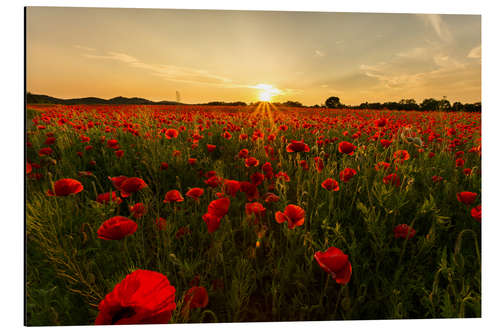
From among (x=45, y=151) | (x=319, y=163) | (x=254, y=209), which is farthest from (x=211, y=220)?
(x=45, y=151)

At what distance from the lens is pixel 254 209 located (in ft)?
3.89

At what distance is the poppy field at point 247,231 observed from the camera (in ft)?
3.58

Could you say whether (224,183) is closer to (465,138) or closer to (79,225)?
(79,225)

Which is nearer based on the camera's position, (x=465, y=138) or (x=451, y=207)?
(x=451, y=207)

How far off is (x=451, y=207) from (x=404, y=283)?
1.99 ft

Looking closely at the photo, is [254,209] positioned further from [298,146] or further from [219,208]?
[298,146]

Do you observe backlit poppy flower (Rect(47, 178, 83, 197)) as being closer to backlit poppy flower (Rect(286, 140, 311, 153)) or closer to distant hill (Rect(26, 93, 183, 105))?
distant hill (Rect(26, 93, 183, 105))

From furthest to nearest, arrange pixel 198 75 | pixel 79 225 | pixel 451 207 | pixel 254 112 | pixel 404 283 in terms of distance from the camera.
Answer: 1. pixel 254 112
2. pixel 198 75
3. pixel 451 207
4. pixel 79 225
5. pixel 404 283

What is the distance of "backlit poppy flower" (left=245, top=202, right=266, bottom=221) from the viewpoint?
1179mm

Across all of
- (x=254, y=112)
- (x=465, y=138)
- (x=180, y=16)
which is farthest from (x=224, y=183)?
(x=465, y=138)

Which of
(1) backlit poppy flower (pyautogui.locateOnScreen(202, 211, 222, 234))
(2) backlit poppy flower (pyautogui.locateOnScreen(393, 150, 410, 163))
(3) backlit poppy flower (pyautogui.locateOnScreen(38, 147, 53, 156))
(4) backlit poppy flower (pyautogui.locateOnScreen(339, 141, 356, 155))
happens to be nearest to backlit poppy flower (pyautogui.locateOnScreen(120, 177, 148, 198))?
(1) backlit poppy flower (pyautogui.locateOnScreen(202, 211, 222, 234))

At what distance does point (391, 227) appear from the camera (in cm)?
135

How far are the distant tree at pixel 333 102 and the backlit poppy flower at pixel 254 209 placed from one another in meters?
0.88
